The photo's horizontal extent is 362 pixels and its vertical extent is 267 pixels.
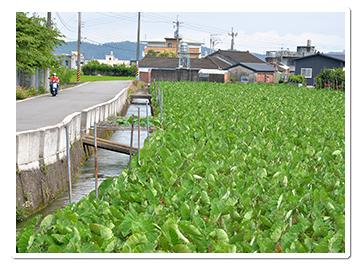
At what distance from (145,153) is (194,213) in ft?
10.4

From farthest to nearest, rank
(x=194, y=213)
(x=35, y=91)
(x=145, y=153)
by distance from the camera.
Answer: (x=35, y=91) → (x=145, y=153) → (x=194, y=213)

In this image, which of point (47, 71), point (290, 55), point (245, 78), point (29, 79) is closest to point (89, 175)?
point (29, 79)

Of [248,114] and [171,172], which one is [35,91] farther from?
[171,172]

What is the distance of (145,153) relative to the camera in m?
7.82

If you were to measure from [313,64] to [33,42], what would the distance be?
35755 millimetres

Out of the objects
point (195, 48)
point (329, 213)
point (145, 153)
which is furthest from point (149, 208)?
point (195, 48)

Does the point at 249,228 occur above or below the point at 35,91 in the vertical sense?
below

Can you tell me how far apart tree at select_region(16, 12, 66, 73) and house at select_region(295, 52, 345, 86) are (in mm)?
32623

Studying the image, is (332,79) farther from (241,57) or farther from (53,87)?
(241,57)

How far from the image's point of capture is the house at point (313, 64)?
161 feet

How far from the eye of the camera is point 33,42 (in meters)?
24.0

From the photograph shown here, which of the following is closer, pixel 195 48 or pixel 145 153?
pixel 145 153

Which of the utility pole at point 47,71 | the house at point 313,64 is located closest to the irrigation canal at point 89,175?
the utility pole at point 47,71

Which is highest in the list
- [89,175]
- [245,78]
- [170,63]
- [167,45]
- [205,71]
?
[167,45]
